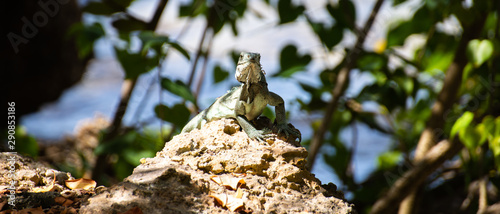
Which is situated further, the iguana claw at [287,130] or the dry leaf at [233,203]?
the iguana claw at [287,130]

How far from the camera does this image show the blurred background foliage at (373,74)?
3.39 meters

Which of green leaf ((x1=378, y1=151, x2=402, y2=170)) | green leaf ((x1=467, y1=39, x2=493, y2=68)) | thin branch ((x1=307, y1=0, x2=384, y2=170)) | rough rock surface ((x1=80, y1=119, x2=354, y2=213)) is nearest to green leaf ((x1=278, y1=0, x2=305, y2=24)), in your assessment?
thin branch ((x1=307, y1=0, x2=384, y2=170))

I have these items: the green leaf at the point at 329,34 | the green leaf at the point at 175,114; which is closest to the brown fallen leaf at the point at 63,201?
the green leaf at the point at 175,114

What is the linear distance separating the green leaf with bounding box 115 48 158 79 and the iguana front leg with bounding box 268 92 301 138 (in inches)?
53.2

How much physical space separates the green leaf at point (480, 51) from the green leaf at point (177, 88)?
1.94 m

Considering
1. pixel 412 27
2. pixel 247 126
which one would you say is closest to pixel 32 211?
pixel 247 126

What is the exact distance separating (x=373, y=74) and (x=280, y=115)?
7.14ft

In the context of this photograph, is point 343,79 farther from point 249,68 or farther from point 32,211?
point 32,211

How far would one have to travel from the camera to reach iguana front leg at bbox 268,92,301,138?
2.30m

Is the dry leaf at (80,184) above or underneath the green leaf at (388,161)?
underneath

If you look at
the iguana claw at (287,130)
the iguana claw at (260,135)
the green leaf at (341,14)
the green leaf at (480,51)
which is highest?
the green leaf at (341,14)

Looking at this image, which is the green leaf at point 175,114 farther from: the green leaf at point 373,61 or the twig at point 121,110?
the green leaf at point 373,61

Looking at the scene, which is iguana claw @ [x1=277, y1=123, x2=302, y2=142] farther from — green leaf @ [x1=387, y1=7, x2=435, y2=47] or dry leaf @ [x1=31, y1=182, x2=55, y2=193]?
green leaf @ [x1=387, y1=7, x2=435, y2=47]

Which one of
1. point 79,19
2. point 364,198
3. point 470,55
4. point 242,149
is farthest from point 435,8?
point 79,19
